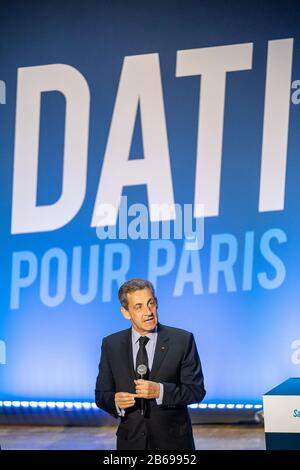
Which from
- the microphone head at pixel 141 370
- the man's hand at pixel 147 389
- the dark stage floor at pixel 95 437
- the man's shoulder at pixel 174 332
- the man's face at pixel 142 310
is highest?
the man's face at pixel 142 310

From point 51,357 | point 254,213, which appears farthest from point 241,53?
point 51,357

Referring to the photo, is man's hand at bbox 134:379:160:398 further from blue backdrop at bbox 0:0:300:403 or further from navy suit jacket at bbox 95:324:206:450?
blue backdrop at bbox 0:0:300:403

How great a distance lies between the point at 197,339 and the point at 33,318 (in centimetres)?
126

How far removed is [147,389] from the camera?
3098mm

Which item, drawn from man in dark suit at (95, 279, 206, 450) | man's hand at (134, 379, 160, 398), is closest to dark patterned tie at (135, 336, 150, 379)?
man in dark suit at (95, 279, 206, 450)

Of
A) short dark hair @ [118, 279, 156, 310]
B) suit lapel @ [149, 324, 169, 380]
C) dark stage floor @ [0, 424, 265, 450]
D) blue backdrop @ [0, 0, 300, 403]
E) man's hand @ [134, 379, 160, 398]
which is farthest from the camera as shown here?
blue backdrop @ [0, 0, 300, 403]

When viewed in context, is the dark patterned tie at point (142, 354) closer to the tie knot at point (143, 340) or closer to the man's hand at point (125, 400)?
the tie knot at point (143, 340)

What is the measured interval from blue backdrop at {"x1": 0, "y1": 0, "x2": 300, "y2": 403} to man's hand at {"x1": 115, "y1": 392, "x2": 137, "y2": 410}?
3299mm

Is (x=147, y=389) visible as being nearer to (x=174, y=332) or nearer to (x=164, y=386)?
(x=164, y=386)

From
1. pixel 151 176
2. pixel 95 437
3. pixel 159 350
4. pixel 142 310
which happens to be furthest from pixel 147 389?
pixel 151 176

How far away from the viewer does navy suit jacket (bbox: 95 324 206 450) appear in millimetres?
3152

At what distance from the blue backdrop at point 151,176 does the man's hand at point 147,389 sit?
10.8 feet

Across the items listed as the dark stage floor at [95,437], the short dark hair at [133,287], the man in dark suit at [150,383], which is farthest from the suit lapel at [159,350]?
the dark stage floor at [95,437]

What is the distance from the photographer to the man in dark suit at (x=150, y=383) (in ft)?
10.3
